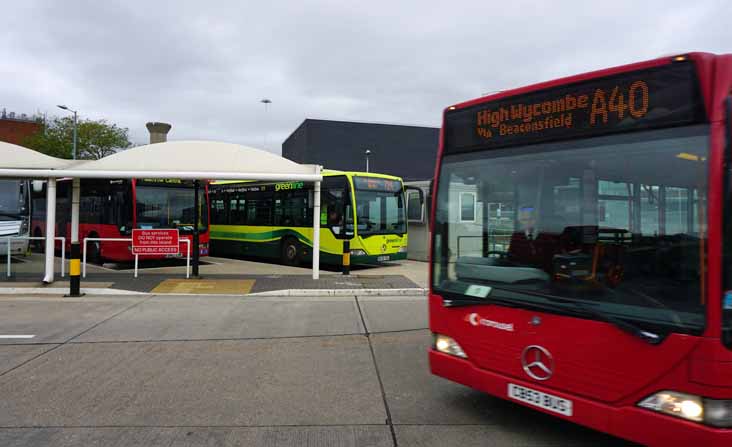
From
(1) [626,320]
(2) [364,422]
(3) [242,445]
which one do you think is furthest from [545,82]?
(3) [242,445]

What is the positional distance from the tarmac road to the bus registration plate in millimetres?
406

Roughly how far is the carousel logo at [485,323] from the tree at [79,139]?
42.9 meters

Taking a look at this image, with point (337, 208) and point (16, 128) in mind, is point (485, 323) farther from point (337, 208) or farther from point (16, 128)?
point (16, 128)

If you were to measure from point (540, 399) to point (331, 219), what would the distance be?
11.9 metres

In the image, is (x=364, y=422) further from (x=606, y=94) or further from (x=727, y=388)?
(x=606, y=94)

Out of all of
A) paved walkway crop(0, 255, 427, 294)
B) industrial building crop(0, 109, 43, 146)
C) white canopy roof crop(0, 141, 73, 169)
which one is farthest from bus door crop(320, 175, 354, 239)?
industrial building crop(0, 109, 43, 146)

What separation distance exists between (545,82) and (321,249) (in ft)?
39.9

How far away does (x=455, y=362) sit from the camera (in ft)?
14.2

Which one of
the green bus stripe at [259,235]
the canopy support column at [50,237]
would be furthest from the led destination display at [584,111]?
the green bus stripe at [259,235]

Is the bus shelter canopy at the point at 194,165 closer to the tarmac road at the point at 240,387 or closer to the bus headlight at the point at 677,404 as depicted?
the tarmac road at the point at 240,387

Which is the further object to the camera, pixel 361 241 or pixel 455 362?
pixel 361 241

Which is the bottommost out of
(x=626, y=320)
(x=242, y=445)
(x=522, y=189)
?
(x=242, y=445)

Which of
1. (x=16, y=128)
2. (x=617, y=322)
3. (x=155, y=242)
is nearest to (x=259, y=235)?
(x=155, y=242)

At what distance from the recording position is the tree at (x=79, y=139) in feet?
134
